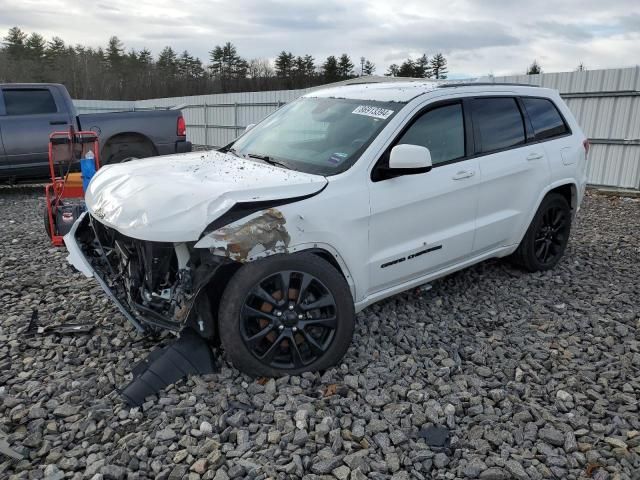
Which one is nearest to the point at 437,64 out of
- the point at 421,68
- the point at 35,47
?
the point at 421,68

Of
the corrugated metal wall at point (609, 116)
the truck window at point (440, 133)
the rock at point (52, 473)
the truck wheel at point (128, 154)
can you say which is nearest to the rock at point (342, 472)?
the rock at point (52, 473)

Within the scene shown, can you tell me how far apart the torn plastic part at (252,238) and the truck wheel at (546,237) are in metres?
2.92

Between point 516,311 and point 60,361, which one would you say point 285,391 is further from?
point 516,311

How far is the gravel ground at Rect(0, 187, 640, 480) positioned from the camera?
250cm

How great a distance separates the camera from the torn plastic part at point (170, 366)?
2.97m

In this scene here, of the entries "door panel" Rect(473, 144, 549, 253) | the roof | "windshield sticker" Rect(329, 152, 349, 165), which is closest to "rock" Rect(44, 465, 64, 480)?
"windshield sticker" Rect(329, 152, 349, 165)

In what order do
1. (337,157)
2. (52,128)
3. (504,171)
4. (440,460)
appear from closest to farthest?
(440,460) < (337,157) < (504,171) < (52,128)

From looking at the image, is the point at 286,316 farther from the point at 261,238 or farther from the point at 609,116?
the point at 609,116

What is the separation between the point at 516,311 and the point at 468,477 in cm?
223

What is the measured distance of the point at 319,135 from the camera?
3.87 m

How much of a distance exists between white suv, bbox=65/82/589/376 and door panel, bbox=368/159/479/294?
0.01 meters

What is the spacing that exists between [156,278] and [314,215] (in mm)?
1037

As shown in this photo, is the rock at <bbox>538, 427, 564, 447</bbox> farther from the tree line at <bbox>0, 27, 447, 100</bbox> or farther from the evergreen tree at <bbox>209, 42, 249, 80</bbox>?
the evergreen tree at <bbox>209, 42, 249, 80</bbox>

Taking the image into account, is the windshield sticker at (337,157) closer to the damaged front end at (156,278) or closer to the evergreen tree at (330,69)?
the damaged front end at (156,278)
